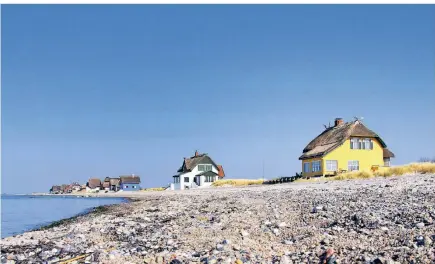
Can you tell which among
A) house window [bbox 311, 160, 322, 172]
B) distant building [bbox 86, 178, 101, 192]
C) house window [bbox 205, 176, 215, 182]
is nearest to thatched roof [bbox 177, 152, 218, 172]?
house window [bbox 205, 176, 215, 182]

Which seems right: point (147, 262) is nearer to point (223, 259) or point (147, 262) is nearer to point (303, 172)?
point (223, 259)

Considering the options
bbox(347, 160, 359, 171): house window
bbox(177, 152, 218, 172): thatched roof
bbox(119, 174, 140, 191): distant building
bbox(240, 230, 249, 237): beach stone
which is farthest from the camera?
bbox(119, 174, 140, 191): distant building

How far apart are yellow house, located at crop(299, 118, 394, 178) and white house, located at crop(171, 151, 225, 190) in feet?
84.8

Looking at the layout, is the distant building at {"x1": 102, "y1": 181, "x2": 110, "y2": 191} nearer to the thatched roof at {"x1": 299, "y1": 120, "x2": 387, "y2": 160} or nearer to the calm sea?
the calm sea

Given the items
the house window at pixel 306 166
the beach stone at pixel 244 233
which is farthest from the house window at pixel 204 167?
the beach stone at pixel 244 233

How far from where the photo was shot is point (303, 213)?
408 inches

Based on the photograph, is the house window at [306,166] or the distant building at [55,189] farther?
the distant building at [55,189]

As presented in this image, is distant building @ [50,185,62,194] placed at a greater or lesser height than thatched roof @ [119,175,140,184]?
lesser

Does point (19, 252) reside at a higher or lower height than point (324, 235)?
lower

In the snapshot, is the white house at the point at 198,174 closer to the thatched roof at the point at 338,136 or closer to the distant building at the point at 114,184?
the thatched roof at the point at 338,136

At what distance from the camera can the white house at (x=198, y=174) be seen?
6888 centimetres

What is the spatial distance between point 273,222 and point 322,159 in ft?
107

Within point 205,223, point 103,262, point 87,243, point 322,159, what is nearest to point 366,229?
point 205,223

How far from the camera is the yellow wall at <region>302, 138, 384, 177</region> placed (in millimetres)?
41000
